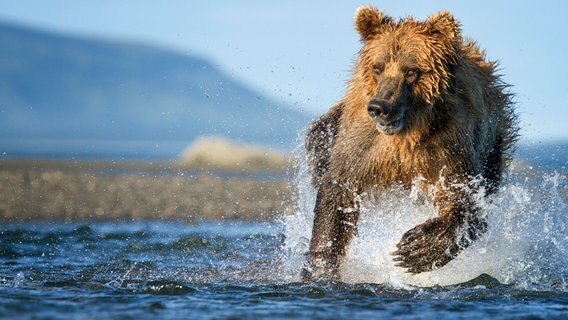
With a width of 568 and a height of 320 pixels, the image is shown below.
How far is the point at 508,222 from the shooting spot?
942 centimetres

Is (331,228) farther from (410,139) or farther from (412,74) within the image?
(412,74)

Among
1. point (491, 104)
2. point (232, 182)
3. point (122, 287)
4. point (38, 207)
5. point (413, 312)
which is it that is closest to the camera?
point (413, 312)

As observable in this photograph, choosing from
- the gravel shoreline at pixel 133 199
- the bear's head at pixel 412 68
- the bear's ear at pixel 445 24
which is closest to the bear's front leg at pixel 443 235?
the bear's head at pixel 412 68

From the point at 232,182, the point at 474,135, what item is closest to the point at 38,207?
the point at 232,182

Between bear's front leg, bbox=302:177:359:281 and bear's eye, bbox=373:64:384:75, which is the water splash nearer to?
bear's front leg, bbox=302:177:359:281

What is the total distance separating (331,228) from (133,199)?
36.2 ft

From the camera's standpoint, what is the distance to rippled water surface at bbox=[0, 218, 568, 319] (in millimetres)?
6957

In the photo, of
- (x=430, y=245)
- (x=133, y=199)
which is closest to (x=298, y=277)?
(x=430, y=245)

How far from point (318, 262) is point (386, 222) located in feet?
3.38

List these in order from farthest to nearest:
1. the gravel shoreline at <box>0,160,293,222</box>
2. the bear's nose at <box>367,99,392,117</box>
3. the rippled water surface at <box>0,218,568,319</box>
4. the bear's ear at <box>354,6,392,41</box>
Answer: the gravel shoreline at <box>0,160,293,222</box> < the bear's ear at <box>354,6,392,41</box> < the bear's nose at <box>367,99,392,117</box> < the rippled water surface at <box>0,218,568,319</box>

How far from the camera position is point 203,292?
788cm

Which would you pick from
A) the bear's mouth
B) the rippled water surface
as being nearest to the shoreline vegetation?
the rippled water surface

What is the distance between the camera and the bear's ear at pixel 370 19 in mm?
8164

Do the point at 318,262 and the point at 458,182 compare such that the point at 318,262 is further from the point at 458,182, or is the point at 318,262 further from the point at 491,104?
the point at 491,104
